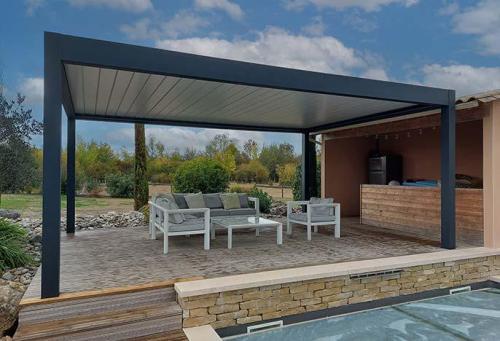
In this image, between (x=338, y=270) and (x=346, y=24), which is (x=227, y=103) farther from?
(x=346, y=24)

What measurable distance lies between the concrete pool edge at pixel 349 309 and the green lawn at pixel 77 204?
762cm

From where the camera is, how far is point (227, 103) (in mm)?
6957

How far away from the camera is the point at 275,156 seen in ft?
57.1

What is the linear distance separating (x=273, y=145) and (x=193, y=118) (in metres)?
9.30

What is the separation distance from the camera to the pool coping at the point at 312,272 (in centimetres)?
428

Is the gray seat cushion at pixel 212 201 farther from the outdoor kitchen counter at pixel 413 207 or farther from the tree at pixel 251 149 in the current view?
the tree at pixel 251 149

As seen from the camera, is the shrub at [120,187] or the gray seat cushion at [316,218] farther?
the shrub at [120,187]

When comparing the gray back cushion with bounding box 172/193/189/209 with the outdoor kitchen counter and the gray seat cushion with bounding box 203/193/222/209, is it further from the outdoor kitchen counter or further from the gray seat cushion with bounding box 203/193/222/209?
the outdoor kitchen counter

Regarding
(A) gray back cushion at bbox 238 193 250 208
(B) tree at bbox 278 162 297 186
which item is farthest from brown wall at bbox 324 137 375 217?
(B) tree at bbox 278 162 297 186

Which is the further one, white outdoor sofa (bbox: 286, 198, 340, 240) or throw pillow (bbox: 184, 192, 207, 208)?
throw pillow (bbox: 184, 192, 207, 208)

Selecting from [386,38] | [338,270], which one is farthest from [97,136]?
[386,38]

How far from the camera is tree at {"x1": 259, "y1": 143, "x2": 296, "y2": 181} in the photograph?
16.7 m

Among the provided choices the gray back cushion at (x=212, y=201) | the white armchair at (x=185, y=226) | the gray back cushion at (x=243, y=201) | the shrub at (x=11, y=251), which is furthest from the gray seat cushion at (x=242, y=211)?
the shrub at (x=11, y=251)

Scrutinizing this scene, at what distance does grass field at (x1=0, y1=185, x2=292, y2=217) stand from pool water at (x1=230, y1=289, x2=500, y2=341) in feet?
26.8
